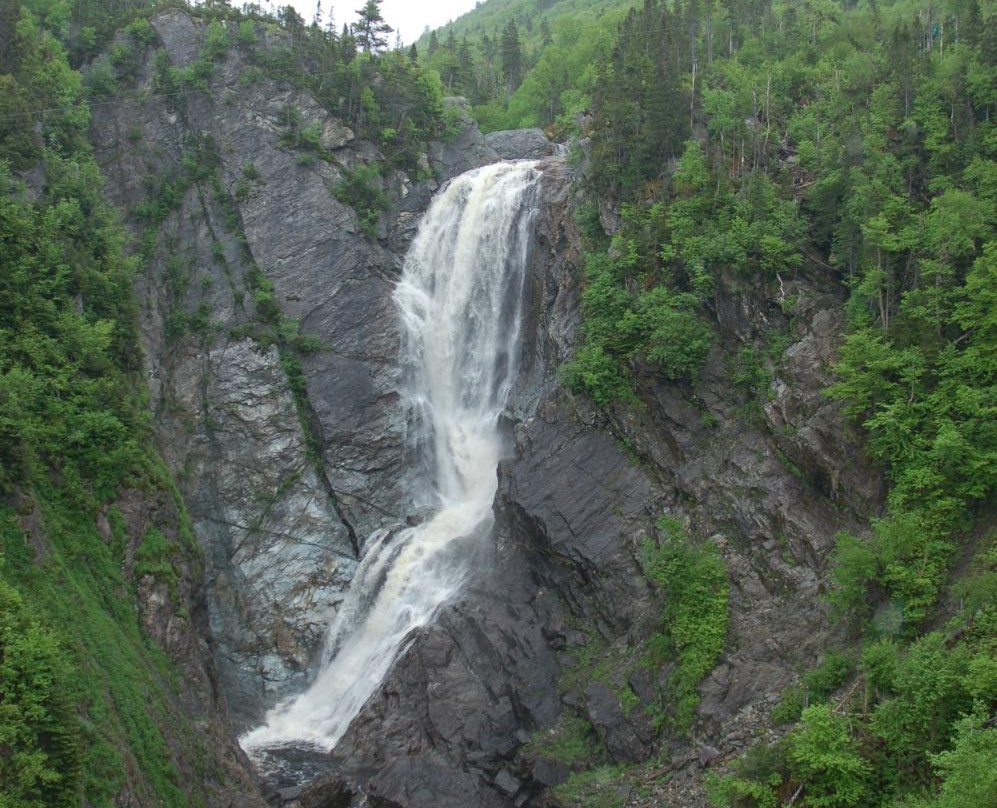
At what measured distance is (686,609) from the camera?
1035 inches

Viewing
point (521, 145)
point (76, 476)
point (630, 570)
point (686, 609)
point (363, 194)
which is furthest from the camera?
point (521, 145)

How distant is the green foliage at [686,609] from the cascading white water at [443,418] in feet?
30.0

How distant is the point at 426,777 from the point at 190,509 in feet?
58.4

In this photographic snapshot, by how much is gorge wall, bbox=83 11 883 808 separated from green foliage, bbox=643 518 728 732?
501 mm

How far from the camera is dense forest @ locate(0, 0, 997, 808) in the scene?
1852cm

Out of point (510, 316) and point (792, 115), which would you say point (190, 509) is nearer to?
point (510, 316)

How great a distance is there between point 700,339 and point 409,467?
15181mm

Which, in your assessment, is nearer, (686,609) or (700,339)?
(686,609)

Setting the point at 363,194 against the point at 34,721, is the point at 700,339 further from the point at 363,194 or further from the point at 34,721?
the point at 363,194

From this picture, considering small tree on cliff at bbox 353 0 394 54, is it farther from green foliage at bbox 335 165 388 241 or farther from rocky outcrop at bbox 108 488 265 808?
rocky outcrop at bbox 108 488 265 808

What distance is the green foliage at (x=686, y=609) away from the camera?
82.6 ft

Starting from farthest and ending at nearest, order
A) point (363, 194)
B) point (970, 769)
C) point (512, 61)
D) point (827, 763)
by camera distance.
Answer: point (512, 61) < point (363, 194) < point (827, 763) < point (970, 769)

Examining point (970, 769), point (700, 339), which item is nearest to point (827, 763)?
point (970, 769)

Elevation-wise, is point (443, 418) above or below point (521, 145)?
below
